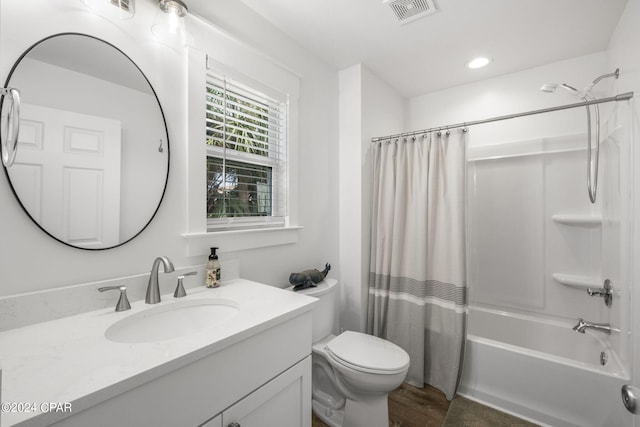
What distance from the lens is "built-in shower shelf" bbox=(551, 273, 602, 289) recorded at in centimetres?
195

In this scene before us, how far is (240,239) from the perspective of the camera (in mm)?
1505

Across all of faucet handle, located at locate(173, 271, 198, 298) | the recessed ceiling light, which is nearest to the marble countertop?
faucet handle, located at locate(173, 271, 198, 298)

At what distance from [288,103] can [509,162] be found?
1912 mm

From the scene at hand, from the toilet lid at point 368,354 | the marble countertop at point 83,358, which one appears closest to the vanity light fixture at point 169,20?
the marble countertop at point 83,358

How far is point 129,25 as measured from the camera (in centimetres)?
111

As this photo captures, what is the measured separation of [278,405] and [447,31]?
2228 mm

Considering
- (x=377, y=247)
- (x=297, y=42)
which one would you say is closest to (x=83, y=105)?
(x=297, y=42)

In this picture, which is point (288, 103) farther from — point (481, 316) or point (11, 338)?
point (481, 316)

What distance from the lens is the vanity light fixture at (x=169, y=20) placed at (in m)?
1.17

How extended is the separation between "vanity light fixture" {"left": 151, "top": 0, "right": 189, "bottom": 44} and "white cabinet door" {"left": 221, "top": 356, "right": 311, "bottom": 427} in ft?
4.85

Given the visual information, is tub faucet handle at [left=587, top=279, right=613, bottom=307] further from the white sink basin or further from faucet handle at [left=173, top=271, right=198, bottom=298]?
faucet handle at [left=173, top=271, right=198, bottom=298]

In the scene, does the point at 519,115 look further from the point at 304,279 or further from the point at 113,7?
the point at 113,7

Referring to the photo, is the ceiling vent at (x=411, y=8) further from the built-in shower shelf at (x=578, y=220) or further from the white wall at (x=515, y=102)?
the built-in shower shelf at (x=578, y=220)

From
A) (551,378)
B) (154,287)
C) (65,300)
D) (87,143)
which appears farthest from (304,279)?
(551,378)
